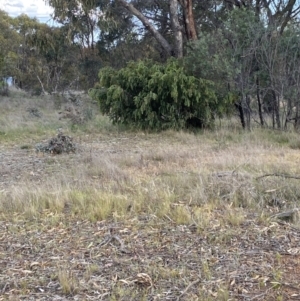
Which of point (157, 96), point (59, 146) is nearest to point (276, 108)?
point (157, 96)

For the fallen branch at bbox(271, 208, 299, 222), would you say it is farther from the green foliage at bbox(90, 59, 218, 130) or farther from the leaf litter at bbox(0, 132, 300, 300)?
the green foliage at bbox(90, 59, 218, 130)

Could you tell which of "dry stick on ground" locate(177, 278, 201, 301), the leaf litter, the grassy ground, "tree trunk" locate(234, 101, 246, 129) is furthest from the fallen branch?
"tree trunk" locate(234, 101, 246, 129)

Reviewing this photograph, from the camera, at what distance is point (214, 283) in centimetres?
321

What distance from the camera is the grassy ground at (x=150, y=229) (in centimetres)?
322

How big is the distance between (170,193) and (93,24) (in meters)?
21.1

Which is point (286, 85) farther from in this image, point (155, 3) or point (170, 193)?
point (155, 3)

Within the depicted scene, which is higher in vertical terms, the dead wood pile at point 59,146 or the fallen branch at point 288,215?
the dead wood pile at point 59,146

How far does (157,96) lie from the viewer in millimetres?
12055

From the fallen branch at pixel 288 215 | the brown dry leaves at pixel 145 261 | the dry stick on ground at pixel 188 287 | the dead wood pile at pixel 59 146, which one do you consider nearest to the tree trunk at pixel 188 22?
the dead wood pile at pixel 59 146

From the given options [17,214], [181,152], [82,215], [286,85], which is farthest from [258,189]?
[286,85]

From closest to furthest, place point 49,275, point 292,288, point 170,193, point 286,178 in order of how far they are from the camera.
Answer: point 292,288 → point 49,275 → point 170,193 → point 286,178

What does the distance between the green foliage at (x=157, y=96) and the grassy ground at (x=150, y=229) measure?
4257 millimetres

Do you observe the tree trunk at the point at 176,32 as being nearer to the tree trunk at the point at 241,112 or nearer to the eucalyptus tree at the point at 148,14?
the eucalyptus tree at the point at 148,14

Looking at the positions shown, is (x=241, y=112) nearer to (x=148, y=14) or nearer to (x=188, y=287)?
(x=148, y=14)
